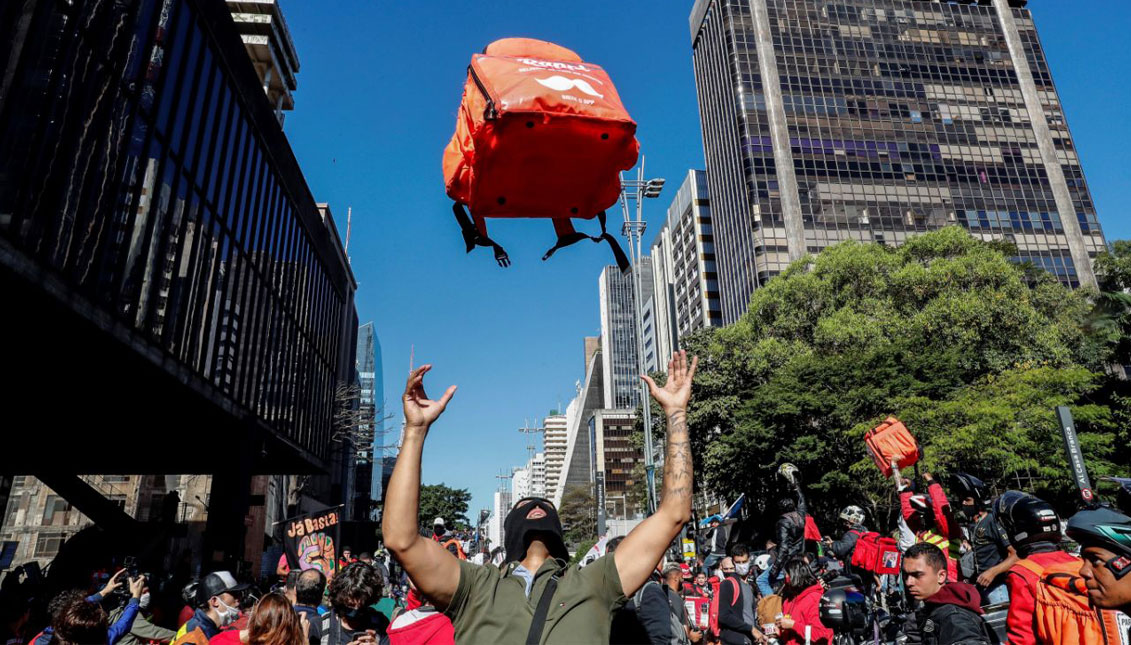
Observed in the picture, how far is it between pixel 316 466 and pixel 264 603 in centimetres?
3343

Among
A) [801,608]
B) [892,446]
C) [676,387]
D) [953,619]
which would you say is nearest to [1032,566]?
[953,619]

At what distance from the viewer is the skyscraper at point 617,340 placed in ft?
461

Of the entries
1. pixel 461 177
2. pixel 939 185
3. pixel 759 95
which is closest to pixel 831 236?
pixel 939 185

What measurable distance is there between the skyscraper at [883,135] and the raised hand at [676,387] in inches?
2201

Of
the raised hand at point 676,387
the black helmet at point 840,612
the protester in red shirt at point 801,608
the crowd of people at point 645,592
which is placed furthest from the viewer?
the protester in red shirt at point 801,608

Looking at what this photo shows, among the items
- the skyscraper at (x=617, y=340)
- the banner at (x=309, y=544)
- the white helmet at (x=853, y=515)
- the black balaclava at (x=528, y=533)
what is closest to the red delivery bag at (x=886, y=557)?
the white helmet at (x=853, y=515)

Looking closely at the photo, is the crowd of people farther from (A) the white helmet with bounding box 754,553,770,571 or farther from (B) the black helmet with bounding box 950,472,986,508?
(A) the white helmet with bounding box 754,553,770,571

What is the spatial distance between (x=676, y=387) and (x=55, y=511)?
38325 millimetres

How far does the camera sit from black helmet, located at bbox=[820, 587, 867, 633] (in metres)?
5.55

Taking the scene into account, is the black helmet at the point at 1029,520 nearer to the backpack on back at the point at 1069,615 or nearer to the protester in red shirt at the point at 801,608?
the backpack on back at the point at 1069,615

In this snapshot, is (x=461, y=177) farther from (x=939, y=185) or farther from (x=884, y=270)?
(x=939, y=185)

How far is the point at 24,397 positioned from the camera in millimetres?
19047

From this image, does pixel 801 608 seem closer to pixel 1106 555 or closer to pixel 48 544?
pixel 1106 555

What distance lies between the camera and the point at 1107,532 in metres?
2.73
